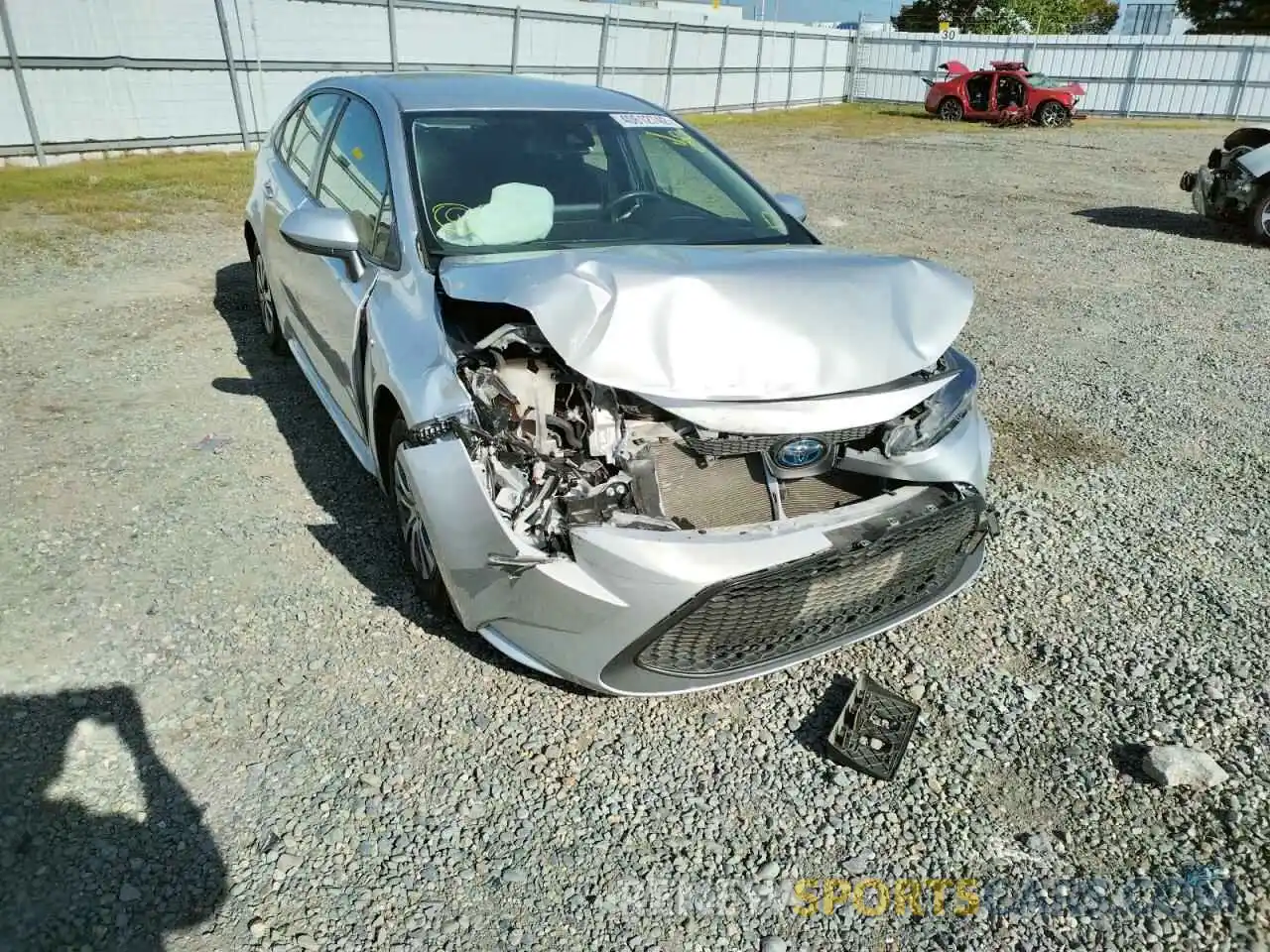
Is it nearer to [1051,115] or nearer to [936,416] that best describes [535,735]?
[936,416]

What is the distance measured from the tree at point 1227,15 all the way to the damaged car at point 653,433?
49012 mm

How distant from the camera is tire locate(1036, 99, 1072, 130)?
2130 centimetres

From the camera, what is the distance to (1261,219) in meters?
8.91

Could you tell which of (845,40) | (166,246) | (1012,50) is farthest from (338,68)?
(1012,50)

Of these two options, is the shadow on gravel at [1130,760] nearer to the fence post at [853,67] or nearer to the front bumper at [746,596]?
the front bumper at [746,596]

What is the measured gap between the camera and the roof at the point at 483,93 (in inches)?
144

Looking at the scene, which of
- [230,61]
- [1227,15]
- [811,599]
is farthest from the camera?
[1227,15]

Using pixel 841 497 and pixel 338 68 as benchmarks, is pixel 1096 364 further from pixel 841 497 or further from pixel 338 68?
pixel 338 68

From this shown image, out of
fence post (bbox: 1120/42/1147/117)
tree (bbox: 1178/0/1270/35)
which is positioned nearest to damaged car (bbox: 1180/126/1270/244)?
fence post (bbox: 1120/42/1147/117)

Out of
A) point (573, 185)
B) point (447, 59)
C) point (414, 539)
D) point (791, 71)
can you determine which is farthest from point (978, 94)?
point (414, 539)

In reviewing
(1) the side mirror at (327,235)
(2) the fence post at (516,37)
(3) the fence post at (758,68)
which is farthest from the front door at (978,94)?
(1) the side mirror at (327,235)

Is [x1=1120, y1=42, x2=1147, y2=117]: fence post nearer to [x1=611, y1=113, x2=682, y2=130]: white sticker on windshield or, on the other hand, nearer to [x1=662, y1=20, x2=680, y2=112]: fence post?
[x1=662, y1=20, x2=680, y2=112]: fence post

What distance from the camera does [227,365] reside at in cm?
513

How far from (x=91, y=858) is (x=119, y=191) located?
9771 millimetres
